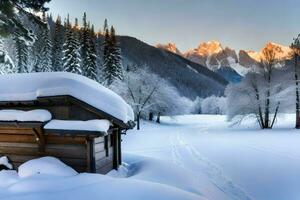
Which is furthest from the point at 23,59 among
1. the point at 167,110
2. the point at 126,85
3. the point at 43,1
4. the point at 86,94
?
the point at 86,94

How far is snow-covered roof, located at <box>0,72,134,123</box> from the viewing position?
34.8ft

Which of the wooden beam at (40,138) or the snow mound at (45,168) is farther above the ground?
the wooden beam at (40,138)

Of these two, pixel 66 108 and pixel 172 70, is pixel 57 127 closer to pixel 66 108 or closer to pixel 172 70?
pixel 66 108

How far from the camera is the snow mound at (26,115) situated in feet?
35.0

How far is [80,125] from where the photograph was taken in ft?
33.9

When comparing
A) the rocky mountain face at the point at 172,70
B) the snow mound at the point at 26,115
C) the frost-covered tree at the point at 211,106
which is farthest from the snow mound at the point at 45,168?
the rocky mountain face at the point at 172,70

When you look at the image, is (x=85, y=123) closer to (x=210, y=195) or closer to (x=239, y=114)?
(x=210, y=195)

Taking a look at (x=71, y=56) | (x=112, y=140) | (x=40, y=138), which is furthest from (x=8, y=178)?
(x=71, y=56)

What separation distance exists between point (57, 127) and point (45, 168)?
1394 millimetres

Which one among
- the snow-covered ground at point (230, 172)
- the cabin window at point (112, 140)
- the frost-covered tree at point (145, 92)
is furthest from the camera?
the frost-covered tree at point (145, 92)

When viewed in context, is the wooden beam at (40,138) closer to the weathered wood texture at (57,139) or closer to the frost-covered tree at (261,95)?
the weathered wood texture at (57,139)

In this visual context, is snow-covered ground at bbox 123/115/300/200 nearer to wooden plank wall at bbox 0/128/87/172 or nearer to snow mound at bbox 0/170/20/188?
wooden plank wall at bbox 0/128/87/172

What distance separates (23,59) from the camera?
63.8 meters

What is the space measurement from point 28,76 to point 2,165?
3460mm
